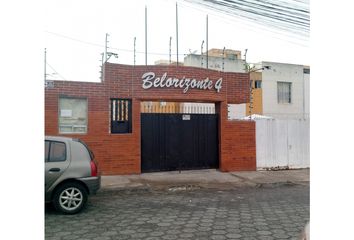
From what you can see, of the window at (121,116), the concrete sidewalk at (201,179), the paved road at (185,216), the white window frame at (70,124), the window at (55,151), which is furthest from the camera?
the window at (121,116)

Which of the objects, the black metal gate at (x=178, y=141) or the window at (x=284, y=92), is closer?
the black metal gate at (x=178, y=141)

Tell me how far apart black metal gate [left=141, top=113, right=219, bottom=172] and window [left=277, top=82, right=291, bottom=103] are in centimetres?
1887

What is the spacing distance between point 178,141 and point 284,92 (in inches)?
810

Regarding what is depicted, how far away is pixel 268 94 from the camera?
1117 inches

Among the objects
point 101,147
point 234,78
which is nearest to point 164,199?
point 101,147

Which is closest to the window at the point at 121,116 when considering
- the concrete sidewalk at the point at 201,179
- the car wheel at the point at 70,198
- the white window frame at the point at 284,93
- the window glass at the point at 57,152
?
the concrete sidewalk at the point at 201,179

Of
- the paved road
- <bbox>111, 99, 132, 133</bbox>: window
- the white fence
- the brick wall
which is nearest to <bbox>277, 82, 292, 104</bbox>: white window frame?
the white fence

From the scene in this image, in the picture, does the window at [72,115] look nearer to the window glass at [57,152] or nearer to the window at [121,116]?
the window at [121,116]

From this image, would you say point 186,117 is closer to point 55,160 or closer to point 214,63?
point 55,160

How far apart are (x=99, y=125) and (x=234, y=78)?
17.7 feet

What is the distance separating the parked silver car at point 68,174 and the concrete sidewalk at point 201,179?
6.78 ft

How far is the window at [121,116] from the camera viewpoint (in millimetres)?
10609

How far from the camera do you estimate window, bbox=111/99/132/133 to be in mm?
10609
